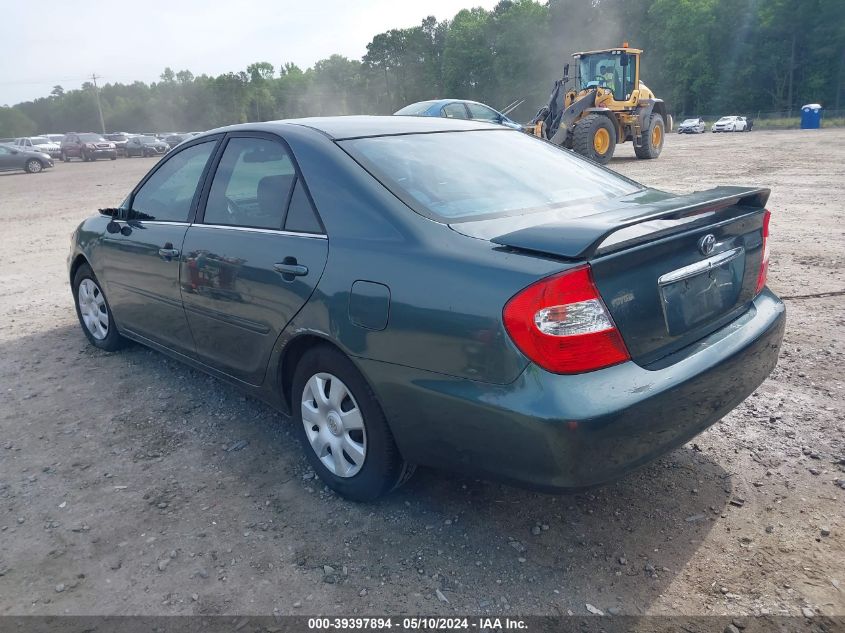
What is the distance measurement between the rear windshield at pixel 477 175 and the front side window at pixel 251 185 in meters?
0.37

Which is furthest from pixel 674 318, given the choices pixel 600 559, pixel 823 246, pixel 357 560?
pixel 823 246

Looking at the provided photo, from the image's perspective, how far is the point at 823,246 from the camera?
23.7 ft

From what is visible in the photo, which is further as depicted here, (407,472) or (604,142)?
(604,142)

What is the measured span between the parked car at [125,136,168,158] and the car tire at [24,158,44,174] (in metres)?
12.5

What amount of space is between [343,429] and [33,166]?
112ft

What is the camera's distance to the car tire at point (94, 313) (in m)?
4.95

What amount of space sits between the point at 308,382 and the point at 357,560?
2.64 ft

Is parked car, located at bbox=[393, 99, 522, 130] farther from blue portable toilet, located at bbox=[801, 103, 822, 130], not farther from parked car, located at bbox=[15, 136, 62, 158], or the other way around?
blue portable toilet, located at bbox=[801, 103, 822, 130]

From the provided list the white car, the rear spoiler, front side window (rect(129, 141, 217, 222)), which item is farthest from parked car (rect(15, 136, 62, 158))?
the rear spoiler

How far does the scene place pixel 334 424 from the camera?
9.73 feet

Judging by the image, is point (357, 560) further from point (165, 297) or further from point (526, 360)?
point (165, 297)

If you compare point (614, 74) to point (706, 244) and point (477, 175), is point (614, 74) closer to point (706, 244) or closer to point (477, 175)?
point (477, 175)

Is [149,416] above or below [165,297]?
below

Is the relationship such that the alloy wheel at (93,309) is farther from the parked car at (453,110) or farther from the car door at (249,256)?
the parked car at (453,110)
